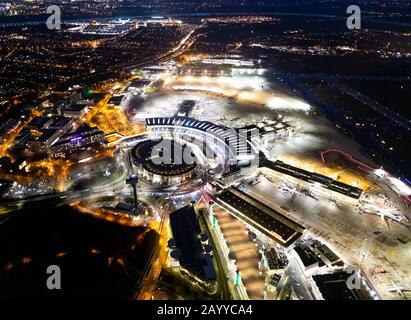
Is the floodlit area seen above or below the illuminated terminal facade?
below

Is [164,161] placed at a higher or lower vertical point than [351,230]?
higher

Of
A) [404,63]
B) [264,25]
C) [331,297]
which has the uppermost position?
[264,25]

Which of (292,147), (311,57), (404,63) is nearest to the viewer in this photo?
(292,147)

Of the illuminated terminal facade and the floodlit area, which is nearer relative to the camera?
the floodlit area

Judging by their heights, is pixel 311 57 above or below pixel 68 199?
above

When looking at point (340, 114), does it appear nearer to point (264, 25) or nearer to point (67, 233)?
point (67, 233)

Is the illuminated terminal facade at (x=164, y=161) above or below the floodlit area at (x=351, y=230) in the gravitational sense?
above

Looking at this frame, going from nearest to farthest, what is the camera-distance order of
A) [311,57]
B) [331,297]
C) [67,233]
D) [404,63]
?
[331,297]
[67,233]
[404,63]
[311,57]

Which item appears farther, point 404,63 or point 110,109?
point 404,63

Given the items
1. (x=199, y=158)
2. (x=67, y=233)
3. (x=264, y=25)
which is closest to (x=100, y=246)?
(x=67, y=233)

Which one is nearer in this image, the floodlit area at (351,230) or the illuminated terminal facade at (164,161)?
the floodlit area at (351,230)

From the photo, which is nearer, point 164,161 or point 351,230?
point 351,230
